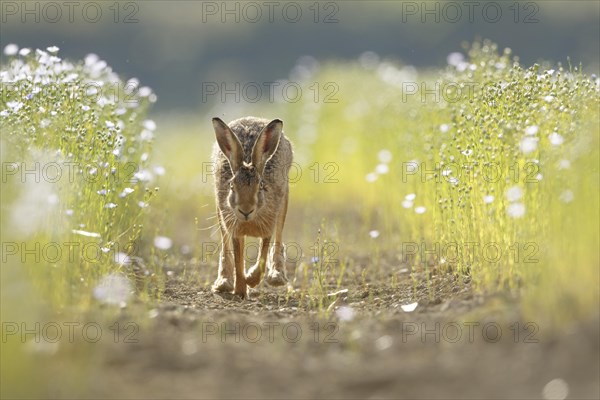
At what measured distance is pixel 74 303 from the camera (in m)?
5.59

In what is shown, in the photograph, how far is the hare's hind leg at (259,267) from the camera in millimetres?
7465

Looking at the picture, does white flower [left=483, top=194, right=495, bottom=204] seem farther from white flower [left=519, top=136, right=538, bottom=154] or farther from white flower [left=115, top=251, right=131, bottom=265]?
white flower [left=115, top=251, right=131, bottom=265]

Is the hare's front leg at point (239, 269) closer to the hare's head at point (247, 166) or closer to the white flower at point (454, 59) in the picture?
the hare's head at point (247, 166)

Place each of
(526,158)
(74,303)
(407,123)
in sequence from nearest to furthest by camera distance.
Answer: (74,303) → (526,158) → (407,123)

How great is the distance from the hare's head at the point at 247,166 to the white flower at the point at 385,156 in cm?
402

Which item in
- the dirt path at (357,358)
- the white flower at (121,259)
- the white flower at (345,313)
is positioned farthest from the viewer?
the white flower at (121,259)

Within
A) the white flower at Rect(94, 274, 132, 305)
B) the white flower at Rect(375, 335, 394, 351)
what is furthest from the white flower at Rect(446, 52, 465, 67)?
the white flower at Rect(94, 274, 132, 305)

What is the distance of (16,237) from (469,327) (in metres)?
2.56

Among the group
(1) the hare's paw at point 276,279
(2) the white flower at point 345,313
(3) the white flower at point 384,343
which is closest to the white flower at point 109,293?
(2) the white flower at point 345,313

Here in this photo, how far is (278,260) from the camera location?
308 inches

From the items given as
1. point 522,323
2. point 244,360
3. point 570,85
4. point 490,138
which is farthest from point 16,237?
point 570,85

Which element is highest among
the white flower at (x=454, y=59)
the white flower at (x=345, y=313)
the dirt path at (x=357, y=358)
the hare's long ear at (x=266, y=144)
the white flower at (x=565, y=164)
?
the white flower at (x=454, y=59)

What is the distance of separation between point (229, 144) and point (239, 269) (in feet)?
3.24

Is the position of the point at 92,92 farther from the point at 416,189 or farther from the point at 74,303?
the point at 416,189
